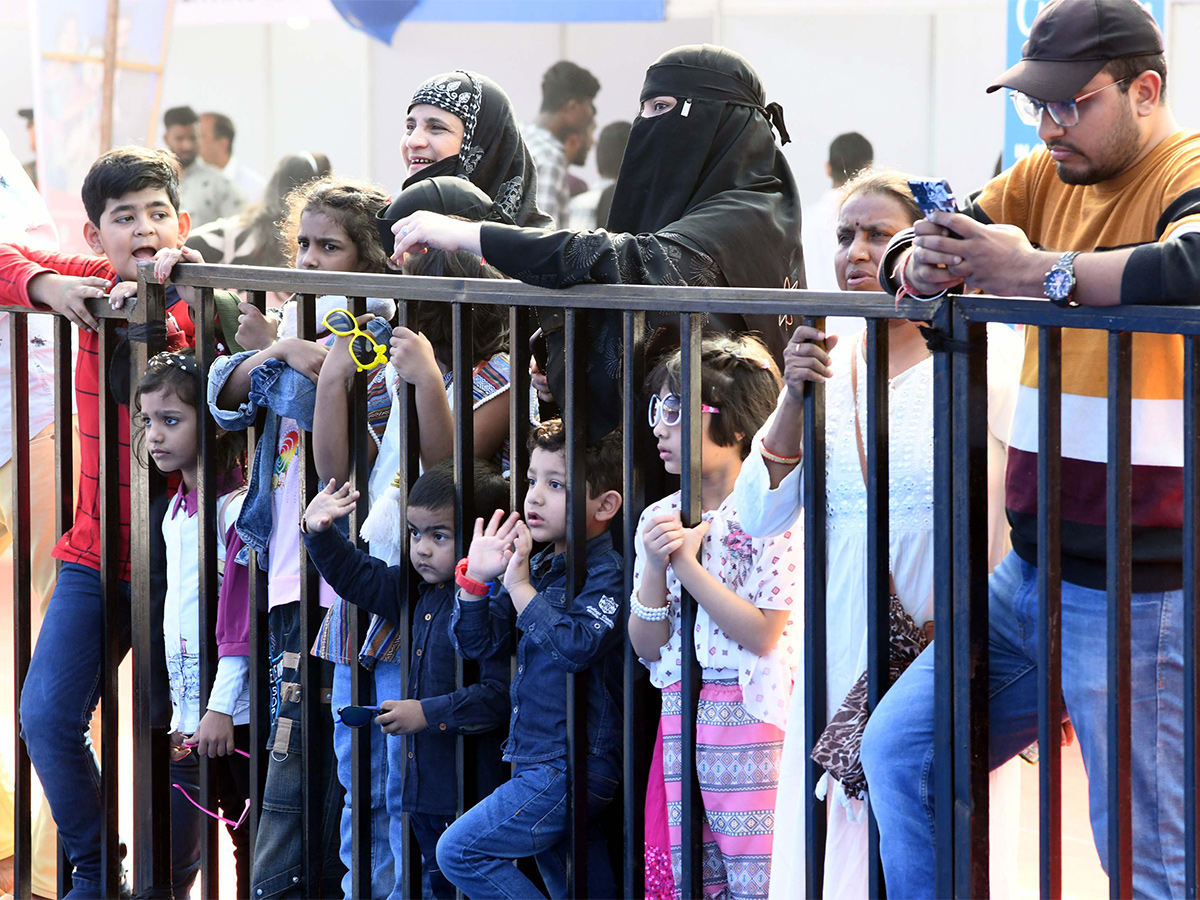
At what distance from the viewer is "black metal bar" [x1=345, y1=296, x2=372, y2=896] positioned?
122 inches

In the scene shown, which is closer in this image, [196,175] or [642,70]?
[642,70]

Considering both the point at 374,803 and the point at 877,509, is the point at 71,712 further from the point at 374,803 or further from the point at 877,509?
the point at 877,509

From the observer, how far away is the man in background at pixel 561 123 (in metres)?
7.95

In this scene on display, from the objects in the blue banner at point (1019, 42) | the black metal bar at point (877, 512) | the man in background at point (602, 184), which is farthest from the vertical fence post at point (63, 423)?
the man in background at point (602, 184)

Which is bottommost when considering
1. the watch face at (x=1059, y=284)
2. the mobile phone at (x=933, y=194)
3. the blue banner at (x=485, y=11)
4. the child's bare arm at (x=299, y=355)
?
the child's bare arm at (x=299, y=355)

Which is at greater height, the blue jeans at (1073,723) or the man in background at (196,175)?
the man in background at (196,175)

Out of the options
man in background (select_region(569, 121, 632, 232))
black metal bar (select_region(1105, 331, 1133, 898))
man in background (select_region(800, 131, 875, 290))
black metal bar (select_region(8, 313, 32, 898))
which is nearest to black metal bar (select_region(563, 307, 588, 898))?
black metal bar (select_region(1105, 331, 1133, 898))

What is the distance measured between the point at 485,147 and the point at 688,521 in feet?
4.52

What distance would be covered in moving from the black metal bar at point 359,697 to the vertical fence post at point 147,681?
1.96ft

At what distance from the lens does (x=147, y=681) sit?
3439 millimetres

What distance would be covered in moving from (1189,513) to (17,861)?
9.68 ft

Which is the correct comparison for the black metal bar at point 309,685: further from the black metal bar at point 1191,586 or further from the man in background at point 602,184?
the man in background at point 602,184

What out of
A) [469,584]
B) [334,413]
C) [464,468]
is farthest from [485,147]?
[469,584]

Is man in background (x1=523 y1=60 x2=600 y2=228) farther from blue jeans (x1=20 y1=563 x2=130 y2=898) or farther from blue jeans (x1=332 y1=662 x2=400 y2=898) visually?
blue jeans (x1=332 y1=662 x2=400 y2=898)
